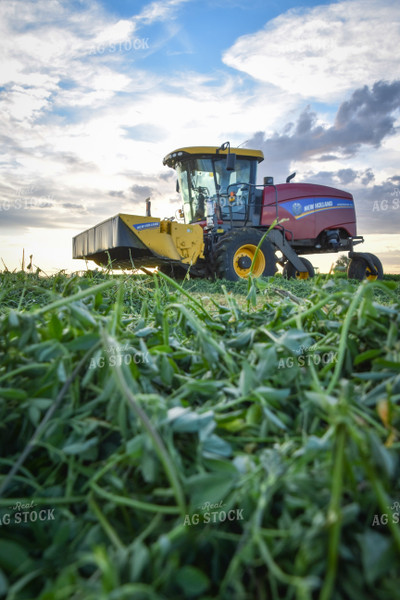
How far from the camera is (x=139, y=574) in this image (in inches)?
15.2

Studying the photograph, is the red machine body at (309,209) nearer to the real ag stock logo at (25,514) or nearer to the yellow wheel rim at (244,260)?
the yellow wheel rim at (244,260)

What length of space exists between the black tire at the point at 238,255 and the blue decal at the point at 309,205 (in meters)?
2.28

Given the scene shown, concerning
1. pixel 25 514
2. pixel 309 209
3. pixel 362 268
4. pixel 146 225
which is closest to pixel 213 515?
pixel 25 514

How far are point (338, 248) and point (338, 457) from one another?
10.8 meters

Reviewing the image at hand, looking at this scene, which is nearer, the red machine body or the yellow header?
the yellow header

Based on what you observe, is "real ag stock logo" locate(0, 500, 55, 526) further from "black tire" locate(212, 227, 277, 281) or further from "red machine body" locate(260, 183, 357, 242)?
"red machine body" locate(260, 183, 357, 242)

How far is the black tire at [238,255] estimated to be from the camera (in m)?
7.20

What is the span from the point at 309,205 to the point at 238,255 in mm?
3512

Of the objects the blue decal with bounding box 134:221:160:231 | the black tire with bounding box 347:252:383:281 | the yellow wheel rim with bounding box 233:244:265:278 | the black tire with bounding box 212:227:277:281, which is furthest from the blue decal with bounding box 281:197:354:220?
the blue decal with bounding box 134:221:160:231

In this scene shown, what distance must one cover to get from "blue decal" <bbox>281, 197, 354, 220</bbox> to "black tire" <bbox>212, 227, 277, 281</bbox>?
2279 mm

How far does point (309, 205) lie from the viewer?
1006 cm

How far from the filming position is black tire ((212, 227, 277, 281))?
23.6 ft

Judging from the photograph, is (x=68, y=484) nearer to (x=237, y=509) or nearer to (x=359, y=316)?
(x=237, y=509)

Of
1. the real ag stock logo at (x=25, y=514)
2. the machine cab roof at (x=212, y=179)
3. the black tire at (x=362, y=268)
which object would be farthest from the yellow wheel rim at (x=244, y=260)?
the real ag stock logo at (x=25, y=514)
